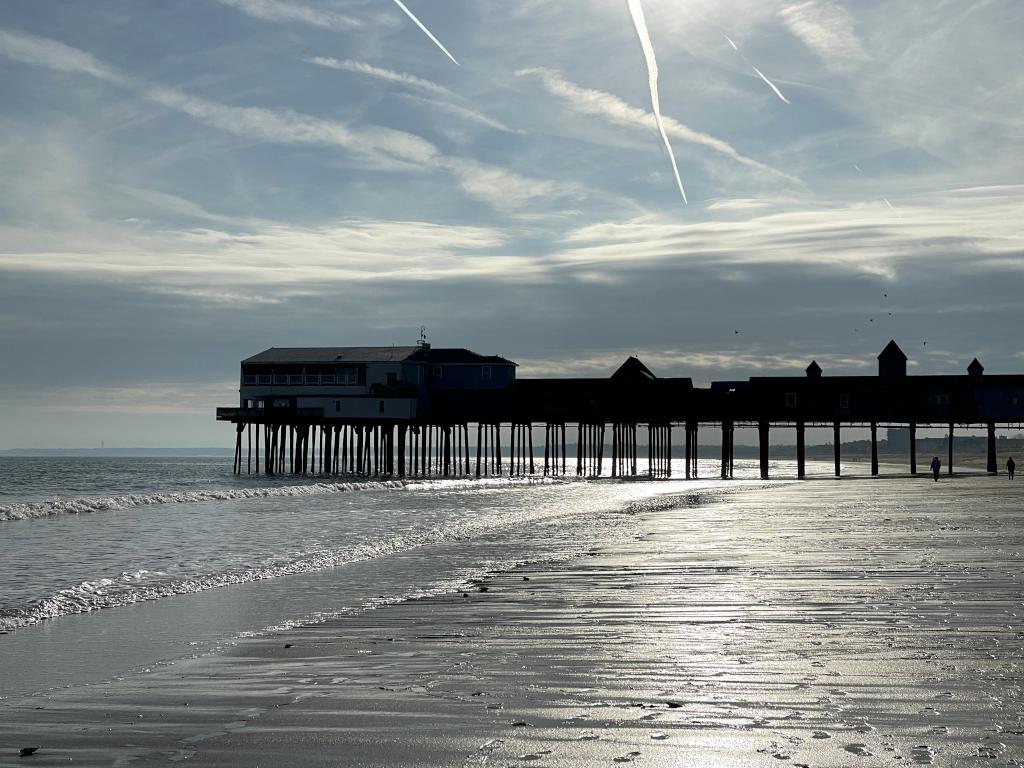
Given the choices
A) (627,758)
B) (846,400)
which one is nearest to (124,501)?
(627,758)

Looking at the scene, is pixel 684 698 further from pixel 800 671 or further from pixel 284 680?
pixel 284 680

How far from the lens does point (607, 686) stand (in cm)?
678

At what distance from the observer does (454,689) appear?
680 cm

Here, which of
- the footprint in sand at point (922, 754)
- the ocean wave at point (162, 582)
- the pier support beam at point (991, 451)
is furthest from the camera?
the pier support beam at point (991, 451)

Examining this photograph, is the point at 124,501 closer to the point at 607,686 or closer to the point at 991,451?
the point at 607,686

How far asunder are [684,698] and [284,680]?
9.34 ft

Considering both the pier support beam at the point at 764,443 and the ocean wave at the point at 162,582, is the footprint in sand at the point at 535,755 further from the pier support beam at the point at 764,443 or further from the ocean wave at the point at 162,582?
the pier support beam at the point at 764,443

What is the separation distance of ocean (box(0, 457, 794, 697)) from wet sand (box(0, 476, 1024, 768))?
1141mm

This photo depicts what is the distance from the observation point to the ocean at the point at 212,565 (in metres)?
9.73

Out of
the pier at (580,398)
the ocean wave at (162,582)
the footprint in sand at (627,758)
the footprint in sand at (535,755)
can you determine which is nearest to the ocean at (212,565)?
the ocean wave at (162,582)

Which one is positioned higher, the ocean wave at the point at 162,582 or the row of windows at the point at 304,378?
the row of windows at the point at 304,378

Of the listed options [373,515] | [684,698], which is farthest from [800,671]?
[373,515]

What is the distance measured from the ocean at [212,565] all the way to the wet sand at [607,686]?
114 centimetres

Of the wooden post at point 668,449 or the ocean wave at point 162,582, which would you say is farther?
the wooden post at point 668,449
